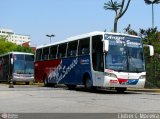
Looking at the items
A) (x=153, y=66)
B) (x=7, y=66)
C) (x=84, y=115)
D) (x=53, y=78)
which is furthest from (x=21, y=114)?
(x=7, y=66)

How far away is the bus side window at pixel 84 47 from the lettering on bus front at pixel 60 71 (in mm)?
812

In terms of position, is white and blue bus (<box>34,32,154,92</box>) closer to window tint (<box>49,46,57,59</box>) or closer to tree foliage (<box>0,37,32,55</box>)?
window tint (<box>49,46,57,59</box>)

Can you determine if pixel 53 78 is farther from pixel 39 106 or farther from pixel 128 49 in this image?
pixel 39 106

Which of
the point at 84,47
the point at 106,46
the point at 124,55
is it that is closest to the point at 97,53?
the point at 106,46

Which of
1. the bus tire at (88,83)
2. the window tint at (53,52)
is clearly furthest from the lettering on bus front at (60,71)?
the bus tire at (88,83)

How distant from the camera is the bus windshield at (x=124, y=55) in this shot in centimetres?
2334

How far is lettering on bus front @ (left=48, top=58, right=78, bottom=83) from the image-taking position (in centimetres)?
2730

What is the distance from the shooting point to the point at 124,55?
23.6 meters

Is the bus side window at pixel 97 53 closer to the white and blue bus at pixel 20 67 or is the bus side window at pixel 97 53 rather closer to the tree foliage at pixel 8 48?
the white and blue bus at pixel 20 67

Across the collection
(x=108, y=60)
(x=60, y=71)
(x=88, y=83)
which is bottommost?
(x=88, y=83)

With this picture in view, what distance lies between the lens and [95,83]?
24219mm

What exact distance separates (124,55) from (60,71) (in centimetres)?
725

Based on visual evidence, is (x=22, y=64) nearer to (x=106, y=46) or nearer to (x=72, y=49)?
(x=72, y=49)

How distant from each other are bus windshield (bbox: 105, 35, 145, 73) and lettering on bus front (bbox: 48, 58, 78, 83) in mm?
3660
